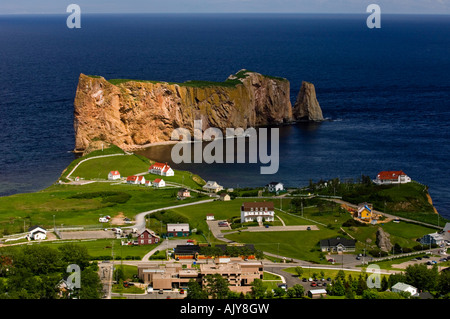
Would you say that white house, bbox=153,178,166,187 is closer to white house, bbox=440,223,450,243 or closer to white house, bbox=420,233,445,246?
white house, bbox=420,233,445,246

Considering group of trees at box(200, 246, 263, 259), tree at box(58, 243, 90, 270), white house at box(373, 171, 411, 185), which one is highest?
tree at box(58, 243, 90, 270)

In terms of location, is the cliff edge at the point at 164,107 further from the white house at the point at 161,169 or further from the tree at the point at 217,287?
the tree at the point at 217,287

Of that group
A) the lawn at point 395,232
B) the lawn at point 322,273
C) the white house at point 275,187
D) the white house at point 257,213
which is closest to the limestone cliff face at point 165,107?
the white house at point 275,187

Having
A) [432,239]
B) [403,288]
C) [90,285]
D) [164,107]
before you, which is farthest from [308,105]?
[90,285]

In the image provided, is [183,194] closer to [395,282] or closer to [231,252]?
[231,252]

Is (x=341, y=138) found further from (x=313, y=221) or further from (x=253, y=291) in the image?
(x=253, y=291)

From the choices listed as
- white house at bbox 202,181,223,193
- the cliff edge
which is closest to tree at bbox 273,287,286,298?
white house at bbox 202,181,223,193

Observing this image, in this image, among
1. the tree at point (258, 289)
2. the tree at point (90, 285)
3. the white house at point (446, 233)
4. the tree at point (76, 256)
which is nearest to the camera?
the tree at point (90, 285)
